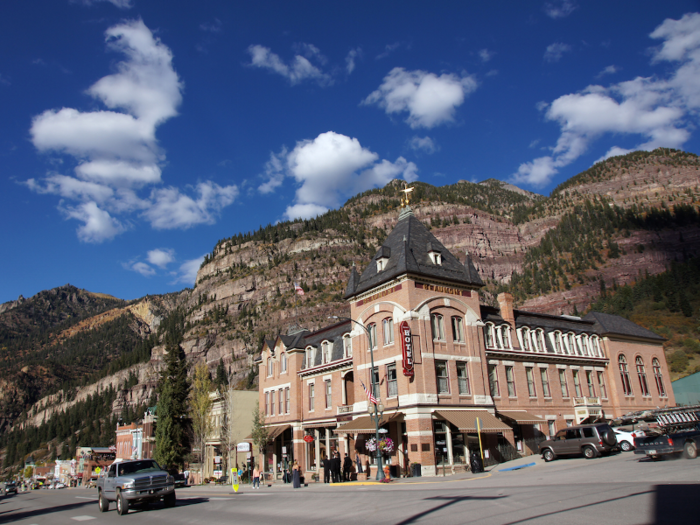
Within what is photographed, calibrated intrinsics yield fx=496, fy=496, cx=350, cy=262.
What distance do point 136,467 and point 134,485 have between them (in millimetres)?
1424

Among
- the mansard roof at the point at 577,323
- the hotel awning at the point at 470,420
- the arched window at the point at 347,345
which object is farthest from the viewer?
the mansard roof at the point at 577,323

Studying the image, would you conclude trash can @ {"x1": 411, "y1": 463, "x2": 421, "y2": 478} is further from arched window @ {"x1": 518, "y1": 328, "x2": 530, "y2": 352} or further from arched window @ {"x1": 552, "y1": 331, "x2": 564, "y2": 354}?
arched window @ {"x1": 552, "y1": 331, "x2": 564, "y2": 354}

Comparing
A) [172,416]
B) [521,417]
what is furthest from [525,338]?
[172,416]

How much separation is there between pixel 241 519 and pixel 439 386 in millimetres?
21121

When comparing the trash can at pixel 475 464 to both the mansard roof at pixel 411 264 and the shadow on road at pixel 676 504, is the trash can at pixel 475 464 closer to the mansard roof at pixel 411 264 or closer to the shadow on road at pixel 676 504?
the mansard roof at pixel 411 264

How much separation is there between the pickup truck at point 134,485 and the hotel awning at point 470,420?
18.1 meters

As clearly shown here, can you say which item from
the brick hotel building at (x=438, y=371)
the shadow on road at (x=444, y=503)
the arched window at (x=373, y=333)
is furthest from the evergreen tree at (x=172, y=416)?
the shadow on road at (x=444, y=503)

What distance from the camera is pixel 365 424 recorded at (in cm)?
3466

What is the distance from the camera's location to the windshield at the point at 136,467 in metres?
19.7

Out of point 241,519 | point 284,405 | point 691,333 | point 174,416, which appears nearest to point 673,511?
point 241,519

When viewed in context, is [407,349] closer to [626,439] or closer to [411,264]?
[411,264]

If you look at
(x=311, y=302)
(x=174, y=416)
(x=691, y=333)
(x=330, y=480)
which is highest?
(x=311, y=302)

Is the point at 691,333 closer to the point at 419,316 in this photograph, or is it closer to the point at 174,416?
the point at 419,316

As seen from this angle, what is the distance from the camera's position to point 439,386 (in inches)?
1329
